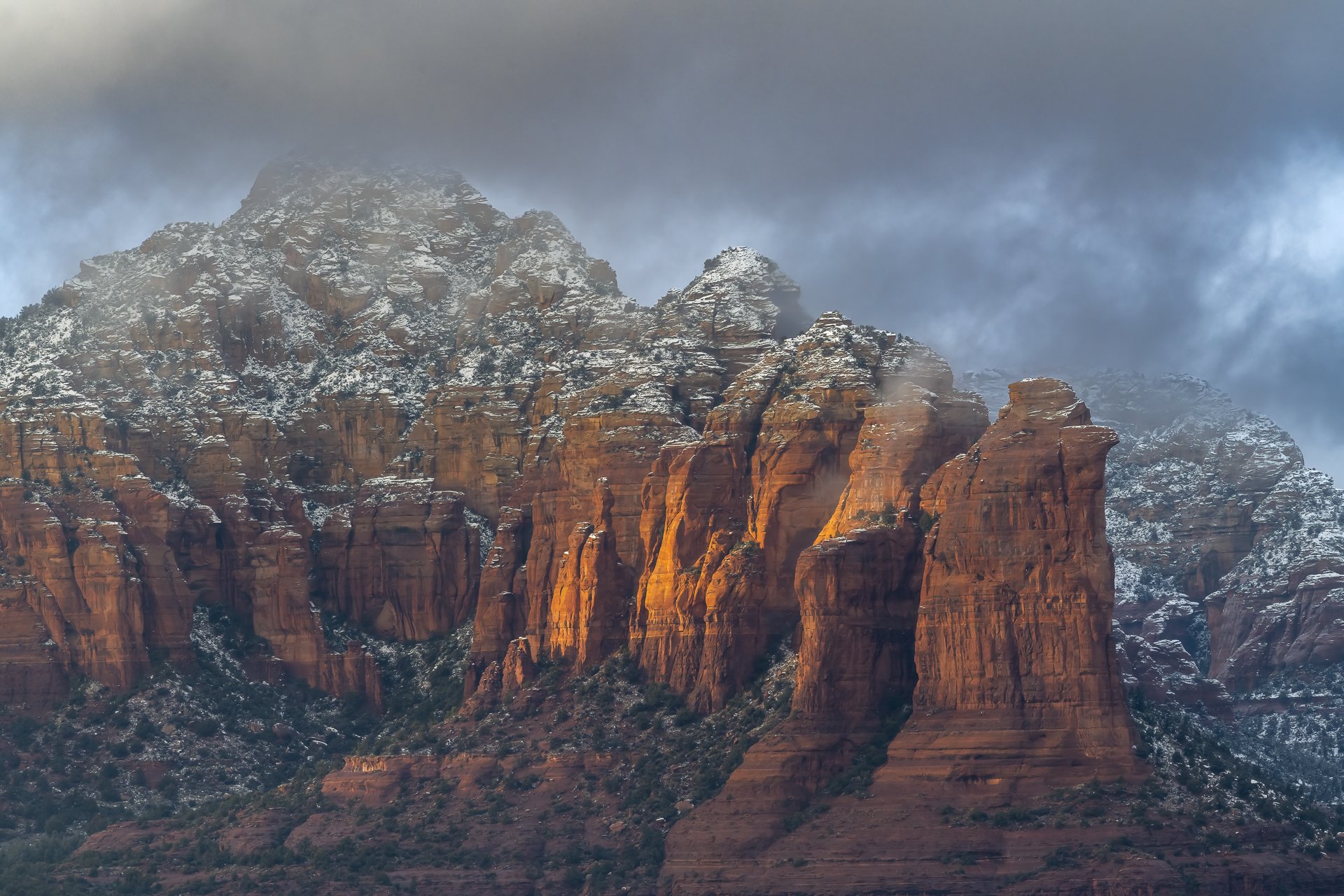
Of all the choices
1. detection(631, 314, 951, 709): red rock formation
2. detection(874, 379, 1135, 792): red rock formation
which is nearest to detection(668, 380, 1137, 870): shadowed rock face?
detection(874, 379, 1135, 792): red rock formation

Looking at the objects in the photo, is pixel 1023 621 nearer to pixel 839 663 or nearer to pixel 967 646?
pixel 967 646

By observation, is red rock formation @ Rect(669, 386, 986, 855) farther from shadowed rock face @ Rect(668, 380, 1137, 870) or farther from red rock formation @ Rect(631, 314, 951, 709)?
red rock formation @ Rect(631, 314, 951, 709)

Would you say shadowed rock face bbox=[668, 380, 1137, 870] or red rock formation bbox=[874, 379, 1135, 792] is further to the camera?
shadowed rock face bbox=[668, 380, 1137, 870]

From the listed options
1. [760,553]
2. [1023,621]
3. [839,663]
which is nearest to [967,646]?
[1023,621]

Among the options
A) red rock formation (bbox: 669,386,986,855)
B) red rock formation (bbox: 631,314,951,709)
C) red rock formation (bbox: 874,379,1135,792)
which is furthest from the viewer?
red rock formation (bbox: 631,314,951,709)

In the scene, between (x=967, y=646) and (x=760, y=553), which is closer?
(x=967, y=646)

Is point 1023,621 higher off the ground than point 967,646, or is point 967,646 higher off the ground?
point 1023,621

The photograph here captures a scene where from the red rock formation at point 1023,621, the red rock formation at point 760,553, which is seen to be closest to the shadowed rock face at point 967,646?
the red rock formation at point 1023,621

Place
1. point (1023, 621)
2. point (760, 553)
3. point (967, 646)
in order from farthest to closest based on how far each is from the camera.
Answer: point (760, 553)
point (967, 646)
point (1023, 621)

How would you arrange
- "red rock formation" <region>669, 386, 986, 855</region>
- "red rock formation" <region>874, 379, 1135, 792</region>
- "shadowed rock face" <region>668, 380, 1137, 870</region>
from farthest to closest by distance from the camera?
"red rock formation" <region>669, 386, 986, 855</region> → "shadowed rock face" <region>668, 380, 1137, 870</region> → "red rock formation" <region>874, 379, 1135, 792</region>

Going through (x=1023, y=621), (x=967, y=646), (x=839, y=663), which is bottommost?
(x=839, y=663)

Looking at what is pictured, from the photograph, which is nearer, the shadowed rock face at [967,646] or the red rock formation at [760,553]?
the shadowed rock face at [967,646]

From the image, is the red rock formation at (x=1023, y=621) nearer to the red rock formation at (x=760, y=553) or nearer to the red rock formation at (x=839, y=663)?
the red rock formation at (x=839, y=663)

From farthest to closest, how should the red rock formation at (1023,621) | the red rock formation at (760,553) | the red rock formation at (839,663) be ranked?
the red rock formation at (760,553) < the red rock formation at (839,663) < the red rock formation at (1023,621)
